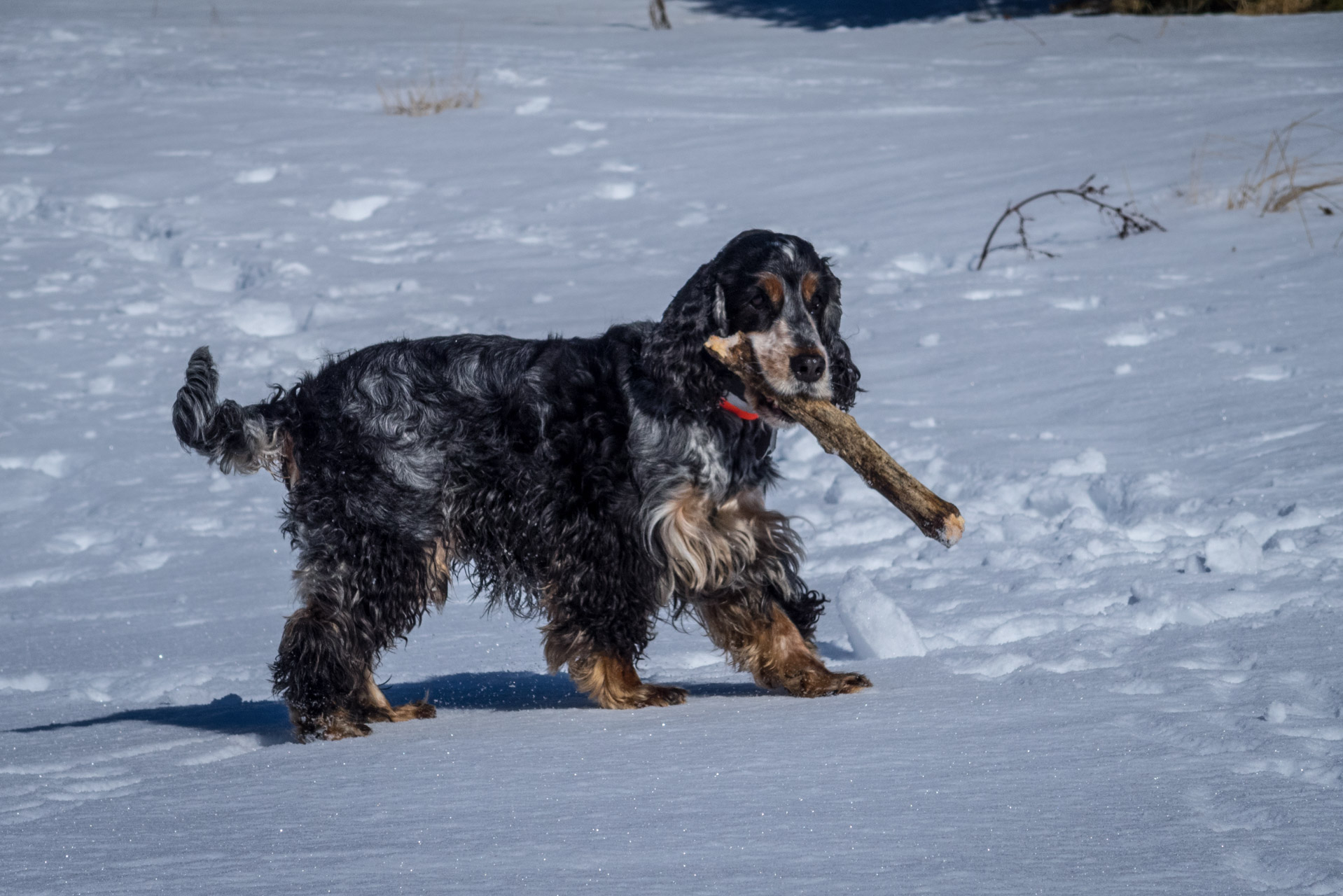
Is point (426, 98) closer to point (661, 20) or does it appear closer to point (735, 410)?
point (661, 20)

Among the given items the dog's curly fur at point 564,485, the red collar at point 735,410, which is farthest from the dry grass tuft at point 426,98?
the red collar at point 735,410

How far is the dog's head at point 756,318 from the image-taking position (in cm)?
381

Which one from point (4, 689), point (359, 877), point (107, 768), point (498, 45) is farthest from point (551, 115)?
point (359, 877)

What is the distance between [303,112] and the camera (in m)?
12.6

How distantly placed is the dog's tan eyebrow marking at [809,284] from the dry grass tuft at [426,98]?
9.33 m

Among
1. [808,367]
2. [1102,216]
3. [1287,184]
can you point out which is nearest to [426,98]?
[1102,216]

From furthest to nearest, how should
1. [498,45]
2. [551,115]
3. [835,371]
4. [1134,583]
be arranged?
[498,45], [551,115], [1134,583], [835,371]

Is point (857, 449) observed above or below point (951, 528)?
above

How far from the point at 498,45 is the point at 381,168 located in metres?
5.36

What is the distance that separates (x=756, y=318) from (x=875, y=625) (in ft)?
3.71

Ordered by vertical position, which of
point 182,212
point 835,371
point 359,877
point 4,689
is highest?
point 182,212

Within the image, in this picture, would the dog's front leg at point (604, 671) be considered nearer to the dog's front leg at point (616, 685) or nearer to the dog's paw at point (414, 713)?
the dog's front leg at point (616, 685)

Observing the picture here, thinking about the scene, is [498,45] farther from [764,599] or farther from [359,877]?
[359,877]

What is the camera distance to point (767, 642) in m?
4.11
